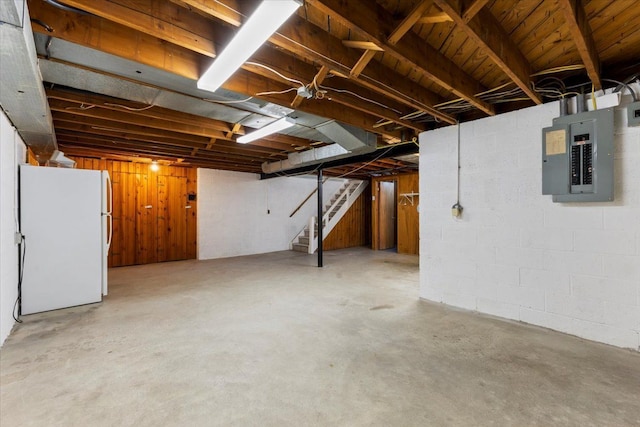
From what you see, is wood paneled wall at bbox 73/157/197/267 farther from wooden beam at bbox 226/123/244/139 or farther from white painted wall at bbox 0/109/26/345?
wooden beam at bbox 226/123/244/139

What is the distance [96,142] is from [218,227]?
3.11 m

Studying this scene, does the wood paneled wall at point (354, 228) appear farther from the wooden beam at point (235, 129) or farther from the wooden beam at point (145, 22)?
the wooden beam at point (145, 22)

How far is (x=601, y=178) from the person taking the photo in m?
2.33

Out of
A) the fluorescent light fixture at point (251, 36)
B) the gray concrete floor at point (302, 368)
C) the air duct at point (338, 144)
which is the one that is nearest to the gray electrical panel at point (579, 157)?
the gray concrete floor at point (302, 368)

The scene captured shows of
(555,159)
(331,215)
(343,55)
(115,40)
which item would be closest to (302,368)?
(343,55)

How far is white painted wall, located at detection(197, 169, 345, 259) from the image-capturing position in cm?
685

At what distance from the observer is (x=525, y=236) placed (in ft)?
9.24

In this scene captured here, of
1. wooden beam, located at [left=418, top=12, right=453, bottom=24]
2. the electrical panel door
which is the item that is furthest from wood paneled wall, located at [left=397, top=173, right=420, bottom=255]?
wooden beam, located at [left=418, top=12, right=453, bottom=24]

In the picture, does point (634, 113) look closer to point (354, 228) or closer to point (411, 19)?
point (411, 19)

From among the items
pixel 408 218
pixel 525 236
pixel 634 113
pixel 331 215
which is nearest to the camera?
pixel 634 113

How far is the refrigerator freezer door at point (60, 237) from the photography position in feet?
10.3

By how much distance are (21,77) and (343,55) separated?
215 cm

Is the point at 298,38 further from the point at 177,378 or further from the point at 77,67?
the point at 177,378

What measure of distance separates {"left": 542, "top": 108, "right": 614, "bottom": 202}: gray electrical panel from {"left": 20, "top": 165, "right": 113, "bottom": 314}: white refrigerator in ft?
16.8
